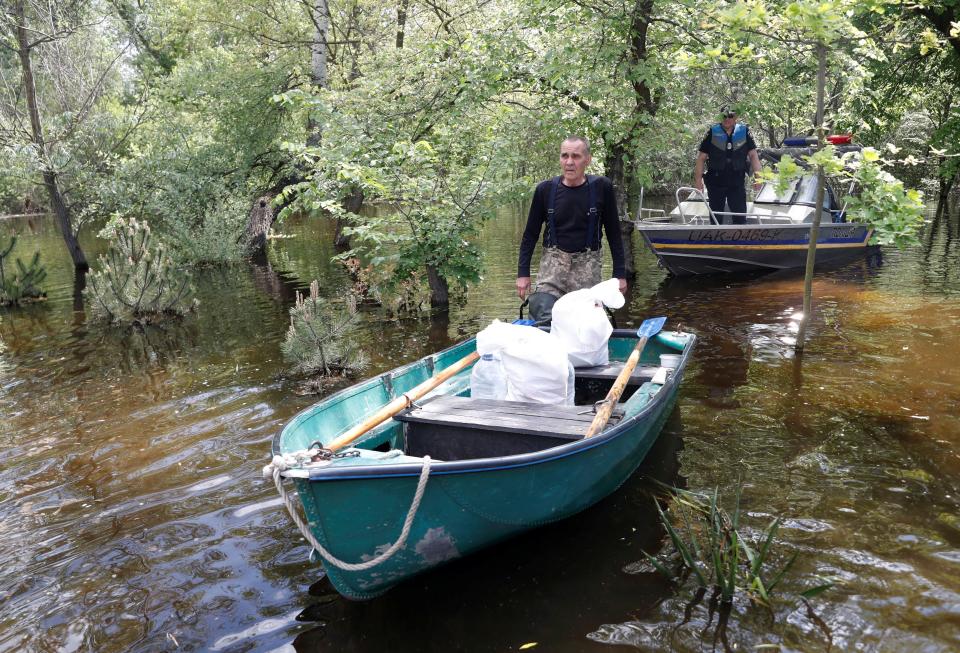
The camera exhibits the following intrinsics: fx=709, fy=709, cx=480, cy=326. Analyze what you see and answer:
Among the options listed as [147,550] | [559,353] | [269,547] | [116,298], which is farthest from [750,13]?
[116,298]

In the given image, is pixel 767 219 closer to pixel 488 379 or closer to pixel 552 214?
pixel 552 214

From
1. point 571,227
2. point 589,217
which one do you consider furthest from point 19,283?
point 589,217

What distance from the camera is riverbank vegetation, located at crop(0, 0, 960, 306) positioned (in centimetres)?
926

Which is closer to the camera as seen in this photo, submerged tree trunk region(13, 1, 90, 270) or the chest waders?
the chest waders

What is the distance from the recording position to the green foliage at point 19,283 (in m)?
13.2

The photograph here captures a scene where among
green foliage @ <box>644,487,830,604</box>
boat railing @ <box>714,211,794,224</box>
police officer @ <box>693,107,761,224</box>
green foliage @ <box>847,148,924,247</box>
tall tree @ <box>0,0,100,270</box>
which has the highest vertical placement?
tall tree @ <box>0,0,100,270</box>

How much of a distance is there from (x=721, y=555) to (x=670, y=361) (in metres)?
2.18

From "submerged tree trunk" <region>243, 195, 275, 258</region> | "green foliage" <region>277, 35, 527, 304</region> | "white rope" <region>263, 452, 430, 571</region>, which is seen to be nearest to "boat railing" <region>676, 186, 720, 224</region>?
"green foliage" <region>277, 35, 527, 304</region>

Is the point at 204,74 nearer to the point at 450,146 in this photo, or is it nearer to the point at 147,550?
the point at 450,146

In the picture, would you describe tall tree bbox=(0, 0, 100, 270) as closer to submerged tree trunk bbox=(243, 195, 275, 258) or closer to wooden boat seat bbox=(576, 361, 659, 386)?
submerged tree trunk bbox=(243, 195, 275, 258)

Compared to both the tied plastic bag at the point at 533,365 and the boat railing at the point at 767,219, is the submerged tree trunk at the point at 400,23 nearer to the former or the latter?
the boat railing at the point at 767,219

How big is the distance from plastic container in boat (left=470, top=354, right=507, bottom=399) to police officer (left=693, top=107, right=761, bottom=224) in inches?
286

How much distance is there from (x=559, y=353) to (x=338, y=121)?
6337mm

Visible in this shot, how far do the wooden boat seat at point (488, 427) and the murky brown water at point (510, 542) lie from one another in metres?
0.62
